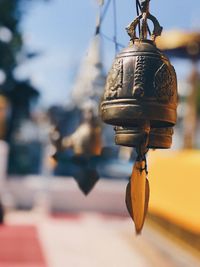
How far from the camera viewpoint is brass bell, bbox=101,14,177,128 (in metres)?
1.22

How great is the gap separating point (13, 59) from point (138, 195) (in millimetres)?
8626

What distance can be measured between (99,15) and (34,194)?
32.0 ft

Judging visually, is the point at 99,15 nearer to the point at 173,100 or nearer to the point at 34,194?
the point at 173,100

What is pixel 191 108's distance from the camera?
833 cm

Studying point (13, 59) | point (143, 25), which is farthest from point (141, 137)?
point (13, 59)

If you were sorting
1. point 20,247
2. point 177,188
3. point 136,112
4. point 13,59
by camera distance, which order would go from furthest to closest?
point 13,59 → point 20,247 → point 177,188 → point 136,112

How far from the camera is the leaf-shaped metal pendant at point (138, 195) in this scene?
1210 mm

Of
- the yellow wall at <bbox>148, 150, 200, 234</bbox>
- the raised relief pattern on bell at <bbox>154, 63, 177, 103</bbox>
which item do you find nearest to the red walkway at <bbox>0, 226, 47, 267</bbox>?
the yellow wall at <bbox>148, 150, 200, 234</bbox>

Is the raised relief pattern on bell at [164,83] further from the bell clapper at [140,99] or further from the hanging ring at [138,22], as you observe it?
the hanging ring at [138,22]

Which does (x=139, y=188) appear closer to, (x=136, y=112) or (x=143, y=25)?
(x=136, y=112)

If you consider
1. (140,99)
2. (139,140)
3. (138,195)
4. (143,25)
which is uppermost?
(143,25)

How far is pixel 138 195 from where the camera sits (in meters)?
1.21

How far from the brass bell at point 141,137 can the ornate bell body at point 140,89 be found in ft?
0.08

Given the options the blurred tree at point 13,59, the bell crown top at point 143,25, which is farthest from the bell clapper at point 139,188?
the blurred tree at point 13,59
